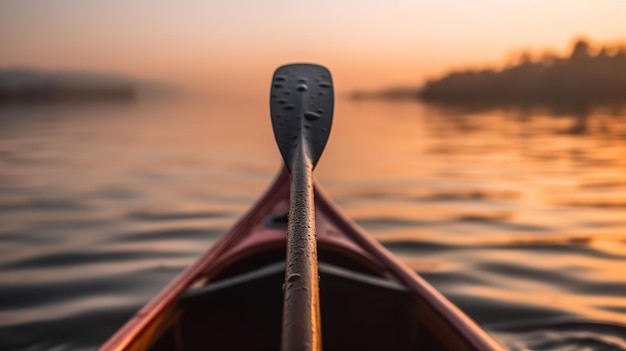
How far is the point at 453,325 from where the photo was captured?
2.46 metres

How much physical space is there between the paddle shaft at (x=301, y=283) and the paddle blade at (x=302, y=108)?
35.4 inches

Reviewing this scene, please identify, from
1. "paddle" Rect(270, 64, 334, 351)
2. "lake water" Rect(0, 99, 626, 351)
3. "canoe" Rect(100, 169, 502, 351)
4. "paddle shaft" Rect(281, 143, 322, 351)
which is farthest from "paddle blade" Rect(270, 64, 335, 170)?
"lake water" Rect(0, 99, 626, 351)

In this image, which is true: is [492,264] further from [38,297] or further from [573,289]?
[38,297]

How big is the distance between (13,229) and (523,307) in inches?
179

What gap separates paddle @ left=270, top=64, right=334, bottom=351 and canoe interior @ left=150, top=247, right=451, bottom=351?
588 millimetres

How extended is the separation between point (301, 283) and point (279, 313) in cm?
173

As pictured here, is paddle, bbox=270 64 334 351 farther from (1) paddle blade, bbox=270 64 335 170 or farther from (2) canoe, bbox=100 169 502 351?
(2) canoe, bbox=100 169 502 351

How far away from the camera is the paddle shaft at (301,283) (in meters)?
1.24

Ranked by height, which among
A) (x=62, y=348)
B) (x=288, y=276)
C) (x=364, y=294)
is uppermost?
(x=288, y=276)

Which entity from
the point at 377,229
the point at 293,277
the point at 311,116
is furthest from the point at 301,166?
the point at 377,229

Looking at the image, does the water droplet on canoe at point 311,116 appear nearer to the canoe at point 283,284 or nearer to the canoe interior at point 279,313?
the canoe at point 283,284

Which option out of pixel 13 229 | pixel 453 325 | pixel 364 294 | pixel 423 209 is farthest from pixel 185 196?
pixel 453 325

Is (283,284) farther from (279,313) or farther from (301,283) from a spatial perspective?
(279,313)

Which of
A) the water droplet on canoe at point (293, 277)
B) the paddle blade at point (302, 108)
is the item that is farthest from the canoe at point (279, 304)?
the water droplet on canoe at point (293, 277)
